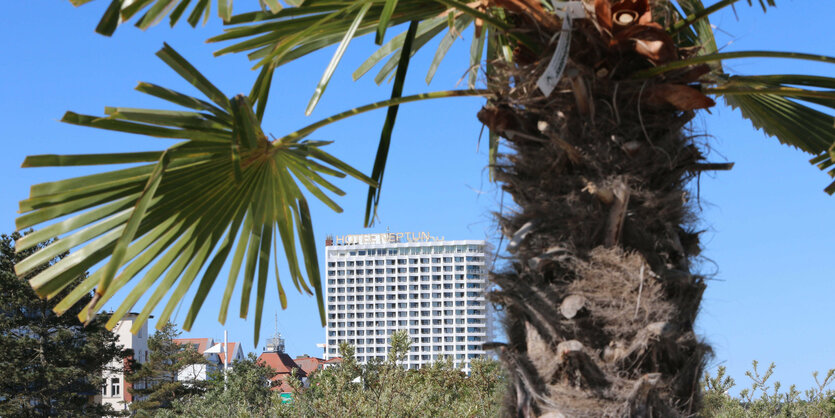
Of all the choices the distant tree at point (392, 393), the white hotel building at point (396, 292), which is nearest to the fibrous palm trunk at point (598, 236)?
the distant tree at point (392, 393)

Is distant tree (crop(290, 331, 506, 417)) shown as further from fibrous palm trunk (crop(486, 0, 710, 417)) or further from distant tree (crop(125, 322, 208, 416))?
distant tree (crop(125, 322, 208, 416))

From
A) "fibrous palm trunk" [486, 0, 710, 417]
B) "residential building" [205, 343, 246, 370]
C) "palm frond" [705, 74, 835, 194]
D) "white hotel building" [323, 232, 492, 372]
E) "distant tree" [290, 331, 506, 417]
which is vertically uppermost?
"white hotel building" [323, 232, 492, 372]

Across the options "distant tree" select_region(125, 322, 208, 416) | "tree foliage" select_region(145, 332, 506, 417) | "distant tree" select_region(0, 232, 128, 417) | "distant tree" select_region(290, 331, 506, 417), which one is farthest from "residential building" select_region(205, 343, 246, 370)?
"distant tree" select_region(290, 331, 506, 417)

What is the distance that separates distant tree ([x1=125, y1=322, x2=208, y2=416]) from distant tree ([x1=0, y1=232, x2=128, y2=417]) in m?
11.9

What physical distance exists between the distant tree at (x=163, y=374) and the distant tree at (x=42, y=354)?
39.2 feet

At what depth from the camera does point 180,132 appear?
2.33m

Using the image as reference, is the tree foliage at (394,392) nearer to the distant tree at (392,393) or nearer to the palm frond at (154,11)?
the distant tree at (392,393)

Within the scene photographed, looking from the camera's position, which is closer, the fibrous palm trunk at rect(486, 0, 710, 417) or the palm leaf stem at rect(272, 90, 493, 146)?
the fibrous palm trunk at rect(486, 0, 710, 417)

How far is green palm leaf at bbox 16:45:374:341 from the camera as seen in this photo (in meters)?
2.19

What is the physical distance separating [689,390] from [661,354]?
15 cm

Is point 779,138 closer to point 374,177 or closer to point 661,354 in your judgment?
point 661,354

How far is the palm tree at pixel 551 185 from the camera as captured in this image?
2.07 meters

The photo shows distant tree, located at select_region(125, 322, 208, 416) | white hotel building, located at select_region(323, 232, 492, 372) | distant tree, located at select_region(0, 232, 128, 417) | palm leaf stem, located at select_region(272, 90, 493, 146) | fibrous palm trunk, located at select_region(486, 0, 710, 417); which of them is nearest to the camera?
fibrous palm trunk, located at select_region(486, 0, 710, 417)

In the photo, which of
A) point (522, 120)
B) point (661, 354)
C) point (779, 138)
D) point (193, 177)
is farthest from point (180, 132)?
point (779, 138)
